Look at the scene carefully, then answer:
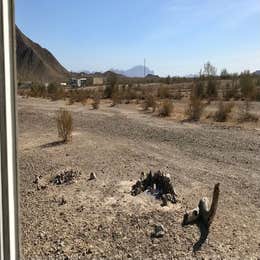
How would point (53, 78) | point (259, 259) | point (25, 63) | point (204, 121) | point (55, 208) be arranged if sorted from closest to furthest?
point (259, 259) < point (55, 208) < point (204, 121) < point (25, 63) < point (53, 78)

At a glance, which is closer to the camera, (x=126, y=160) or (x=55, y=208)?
(x=55, y=208)

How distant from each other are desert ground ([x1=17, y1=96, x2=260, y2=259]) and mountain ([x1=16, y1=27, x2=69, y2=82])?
42457 millimetres

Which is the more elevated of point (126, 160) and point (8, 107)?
point (8, 107)

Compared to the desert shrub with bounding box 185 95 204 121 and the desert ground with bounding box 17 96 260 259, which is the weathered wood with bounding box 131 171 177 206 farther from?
the desert shrub with bounding box 185 95 204 121

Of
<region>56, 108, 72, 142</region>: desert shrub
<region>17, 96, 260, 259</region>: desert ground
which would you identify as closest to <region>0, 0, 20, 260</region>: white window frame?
<region>17, 96, 260, 259</region>: desert ground

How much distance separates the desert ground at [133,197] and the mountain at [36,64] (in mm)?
42457

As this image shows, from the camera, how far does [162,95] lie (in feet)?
58.6

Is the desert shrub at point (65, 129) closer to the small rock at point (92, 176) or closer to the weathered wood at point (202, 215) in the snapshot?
the small rock at point (92, 176)

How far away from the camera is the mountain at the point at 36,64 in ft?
170

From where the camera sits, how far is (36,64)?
55625 mm

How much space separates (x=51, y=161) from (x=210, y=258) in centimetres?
326

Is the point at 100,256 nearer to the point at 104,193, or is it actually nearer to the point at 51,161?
the point at 104,193

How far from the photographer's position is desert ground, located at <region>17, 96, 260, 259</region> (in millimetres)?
2941

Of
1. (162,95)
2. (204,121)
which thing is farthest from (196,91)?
(204,121)
